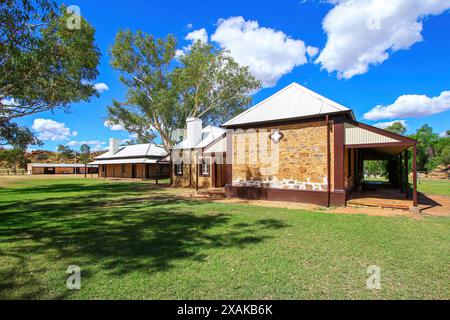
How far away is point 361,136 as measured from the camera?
10180mm

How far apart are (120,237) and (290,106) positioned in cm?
969

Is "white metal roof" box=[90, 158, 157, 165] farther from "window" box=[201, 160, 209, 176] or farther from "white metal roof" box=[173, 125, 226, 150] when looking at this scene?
"window" box=[201, 160, 209, 176]

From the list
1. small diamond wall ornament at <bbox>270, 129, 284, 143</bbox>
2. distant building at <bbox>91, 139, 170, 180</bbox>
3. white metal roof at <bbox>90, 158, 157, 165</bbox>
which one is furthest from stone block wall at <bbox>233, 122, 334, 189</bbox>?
white metal roof at <bbox>90, 158, 157, 165</bbox>

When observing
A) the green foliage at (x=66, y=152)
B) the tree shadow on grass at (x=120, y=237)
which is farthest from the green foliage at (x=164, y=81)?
the green foliage at (x=66, y=152)

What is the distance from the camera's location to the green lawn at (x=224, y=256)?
3.41 m

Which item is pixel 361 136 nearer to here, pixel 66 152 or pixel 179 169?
pixel 179 169

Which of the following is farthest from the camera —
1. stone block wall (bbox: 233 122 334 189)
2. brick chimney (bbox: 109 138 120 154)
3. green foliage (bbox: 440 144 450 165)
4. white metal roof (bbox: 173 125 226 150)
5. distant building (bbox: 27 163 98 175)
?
distant building (bbox: 27 163 98 175)

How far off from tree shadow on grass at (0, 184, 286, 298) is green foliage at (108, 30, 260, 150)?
13.1 metres

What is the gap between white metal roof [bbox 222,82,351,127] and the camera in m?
10.8

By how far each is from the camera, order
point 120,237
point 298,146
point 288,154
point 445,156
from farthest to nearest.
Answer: point 445,156
point 288,154
point 298,146
point 120,237

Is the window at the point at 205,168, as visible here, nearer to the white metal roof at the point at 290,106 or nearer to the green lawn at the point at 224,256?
the white metal roof at the point at 290,106

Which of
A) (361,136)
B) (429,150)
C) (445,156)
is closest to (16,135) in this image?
(361,136)

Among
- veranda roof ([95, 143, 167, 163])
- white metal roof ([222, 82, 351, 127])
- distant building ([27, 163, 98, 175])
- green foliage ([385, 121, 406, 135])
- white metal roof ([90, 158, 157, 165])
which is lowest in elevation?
distant building ([27, 163, 98, 175])

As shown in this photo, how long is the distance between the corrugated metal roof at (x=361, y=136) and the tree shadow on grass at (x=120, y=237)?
18.1 feet
